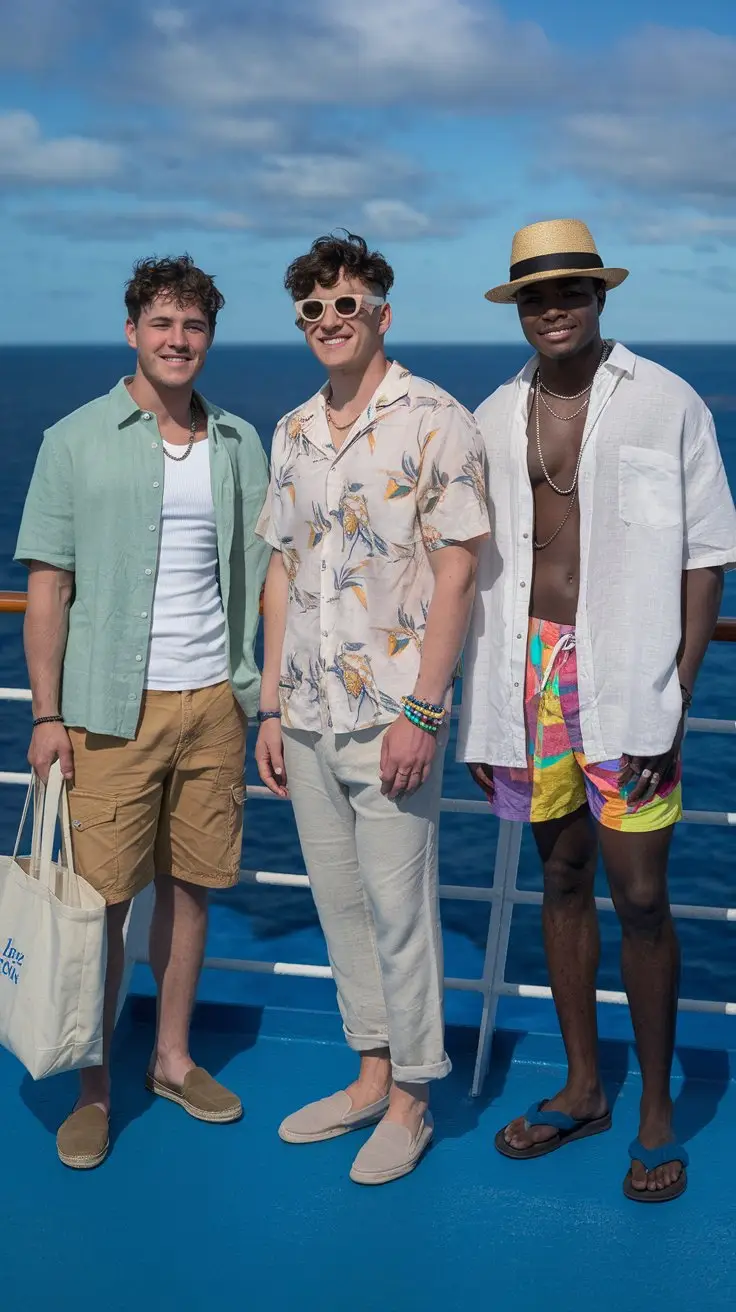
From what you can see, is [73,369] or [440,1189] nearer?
[440,1189]

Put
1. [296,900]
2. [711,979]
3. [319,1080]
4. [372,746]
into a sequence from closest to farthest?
[372,746] < [319,1080] < [711,979] < [296,900]

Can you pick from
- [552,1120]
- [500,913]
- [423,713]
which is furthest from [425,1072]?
[423,713]

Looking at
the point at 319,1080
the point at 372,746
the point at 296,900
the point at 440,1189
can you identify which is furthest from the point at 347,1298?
the point at 296,900

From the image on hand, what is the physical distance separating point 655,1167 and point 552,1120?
0.73 ft

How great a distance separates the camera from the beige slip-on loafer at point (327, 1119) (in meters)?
2.60

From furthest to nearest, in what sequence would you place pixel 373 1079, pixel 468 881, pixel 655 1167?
pixel 468 881 → pixel 373 1079 → pixel 655 1167

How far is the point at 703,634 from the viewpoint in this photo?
7.53 ft

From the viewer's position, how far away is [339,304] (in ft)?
7.41

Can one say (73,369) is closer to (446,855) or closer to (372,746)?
(446,855)

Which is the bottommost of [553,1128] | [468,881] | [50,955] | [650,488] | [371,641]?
[468,881]

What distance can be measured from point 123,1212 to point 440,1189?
57 centimetres

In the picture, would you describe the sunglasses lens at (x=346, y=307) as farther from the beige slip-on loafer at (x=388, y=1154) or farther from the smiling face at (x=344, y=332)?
the beige slip-on loafer at (x=388, y=1154)

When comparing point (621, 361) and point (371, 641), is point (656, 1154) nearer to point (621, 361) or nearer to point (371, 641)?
point (371, 641)

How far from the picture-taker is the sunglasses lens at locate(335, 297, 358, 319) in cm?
226
